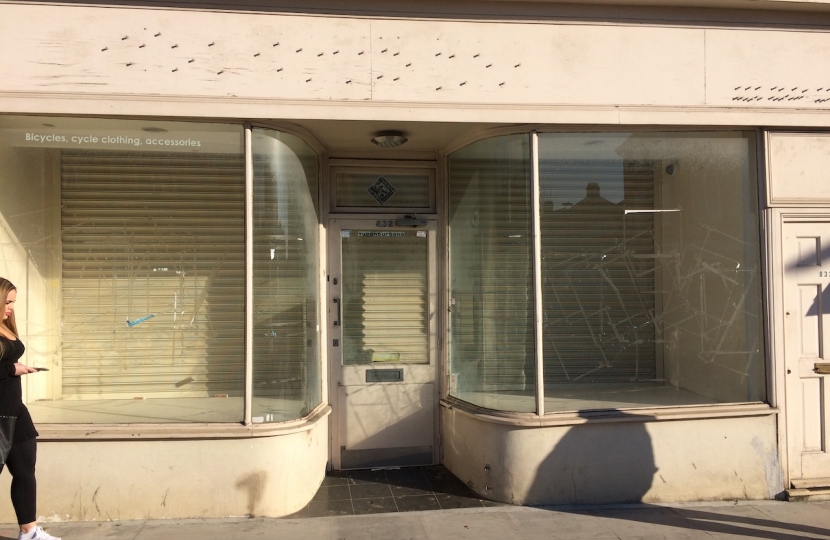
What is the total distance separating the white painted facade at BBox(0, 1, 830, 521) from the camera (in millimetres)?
5227

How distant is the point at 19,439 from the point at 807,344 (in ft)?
20.6

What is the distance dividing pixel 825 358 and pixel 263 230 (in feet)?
16.4

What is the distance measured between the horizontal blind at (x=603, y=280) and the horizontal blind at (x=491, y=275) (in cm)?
29

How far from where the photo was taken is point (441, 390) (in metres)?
6.53

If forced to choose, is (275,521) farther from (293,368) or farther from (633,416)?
(633,416)

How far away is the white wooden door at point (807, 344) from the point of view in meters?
5.86

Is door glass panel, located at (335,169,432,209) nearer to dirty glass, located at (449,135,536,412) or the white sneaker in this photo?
dirty glass, located at (449,135,536,412)

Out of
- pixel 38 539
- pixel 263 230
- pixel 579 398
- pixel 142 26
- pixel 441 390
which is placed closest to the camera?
pixel 38 539

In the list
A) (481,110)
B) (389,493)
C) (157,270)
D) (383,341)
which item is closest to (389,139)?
(481,110)

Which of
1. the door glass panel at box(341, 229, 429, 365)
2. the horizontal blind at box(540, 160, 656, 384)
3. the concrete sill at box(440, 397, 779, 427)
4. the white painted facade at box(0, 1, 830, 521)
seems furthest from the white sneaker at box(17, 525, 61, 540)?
the horizontal blind at box(540, 160, 656, 384)

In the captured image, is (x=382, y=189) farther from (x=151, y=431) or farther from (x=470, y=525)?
(x=470, y=525)

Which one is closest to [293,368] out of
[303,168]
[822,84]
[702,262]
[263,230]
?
[263,230]

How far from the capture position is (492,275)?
6129 millimetres

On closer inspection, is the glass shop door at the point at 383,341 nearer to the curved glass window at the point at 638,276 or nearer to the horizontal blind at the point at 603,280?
the curved glass window at the point at 638,276
